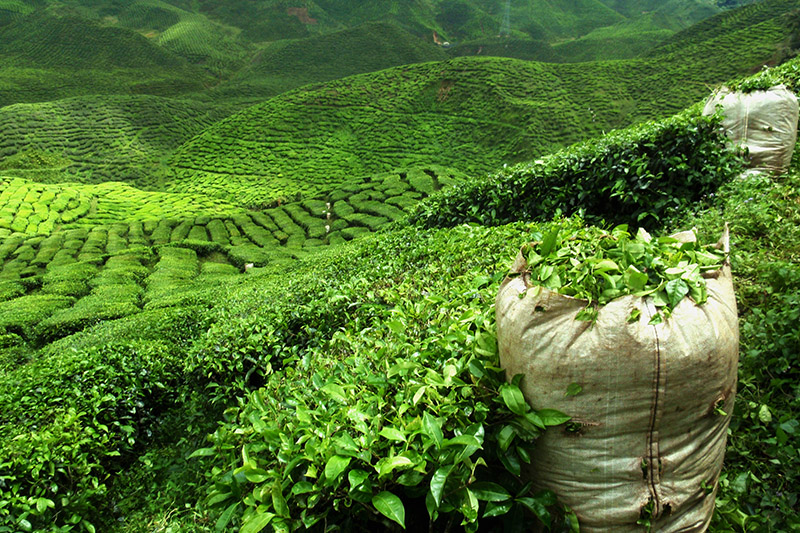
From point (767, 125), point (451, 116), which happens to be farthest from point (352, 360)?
point (451, 116)

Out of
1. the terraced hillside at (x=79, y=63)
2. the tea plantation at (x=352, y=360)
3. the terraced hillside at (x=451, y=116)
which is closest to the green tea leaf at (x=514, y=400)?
the tea plantation at (x=352, y=360)

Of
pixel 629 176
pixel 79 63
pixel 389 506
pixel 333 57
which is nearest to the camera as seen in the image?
pixel 389 506

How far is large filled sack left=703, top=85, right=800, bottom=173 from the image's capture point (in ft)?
12.8

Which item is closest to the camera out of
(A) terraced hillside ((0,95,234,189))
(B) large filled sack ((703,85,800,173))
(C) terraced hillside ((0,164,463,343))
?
(B) large filled sack ((703,85,800,173))

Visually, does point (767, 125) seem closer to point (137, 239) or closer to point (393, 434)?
point (393, 434)

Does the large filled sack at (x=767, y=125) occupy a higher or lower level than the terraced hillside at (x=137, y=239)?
higher

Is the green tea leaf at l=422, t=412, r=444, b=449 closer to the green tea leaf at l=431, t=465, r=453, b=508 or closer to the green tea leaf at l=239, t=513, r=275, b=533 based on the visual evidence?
the green tea leaf at l=431, t=465, r=453, b=508

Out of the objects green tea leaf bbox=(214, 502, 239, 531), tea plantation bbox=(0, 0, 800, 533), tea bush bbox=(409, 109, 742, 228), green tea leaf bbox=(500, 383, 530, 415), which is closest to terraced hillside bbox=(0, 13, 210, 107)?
tea plantation bbox=(0, 0, 800, 533)

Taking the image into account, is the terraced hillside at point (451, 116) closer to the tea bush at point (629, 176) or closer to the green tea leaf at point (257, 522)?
the tea bush at point (629, 176)

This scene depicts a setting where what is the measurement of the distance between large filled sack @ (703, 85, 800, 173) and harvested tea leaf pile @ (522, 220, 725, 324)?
3504 millimetres

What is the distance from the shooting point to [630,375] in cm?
128

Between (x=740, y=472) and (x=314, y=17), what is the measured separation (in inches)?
3328

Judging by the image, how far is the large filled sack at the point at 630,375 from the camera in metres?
1.27

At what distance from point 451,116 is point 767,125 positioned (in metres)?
29.5
